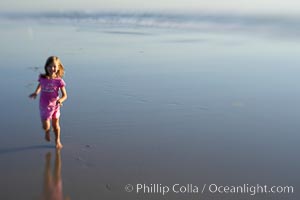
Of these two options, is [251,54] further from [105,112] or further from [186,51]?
[105,112]

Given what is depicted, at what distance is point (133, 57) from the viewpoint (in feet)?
33.4

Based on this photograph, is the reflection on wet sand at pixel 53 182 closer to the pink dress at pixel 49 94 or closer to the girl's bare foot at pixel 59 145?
the girl's bare foot at pixel 59 145

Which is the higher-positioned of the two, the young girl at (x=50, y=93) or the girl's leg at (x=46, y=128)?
the young girl at (x=50, y=93)

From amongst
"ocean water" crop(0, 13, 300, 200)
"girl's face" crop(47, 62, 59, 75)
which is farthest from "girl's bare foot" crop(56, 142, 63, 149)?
"girl's face" crop(47, 62, 59, 75)

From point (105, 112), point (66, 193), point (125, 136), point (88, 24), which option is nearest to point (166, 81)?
point (105, 112)

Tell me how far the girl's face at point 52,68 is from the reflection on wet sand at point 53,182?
929 mm

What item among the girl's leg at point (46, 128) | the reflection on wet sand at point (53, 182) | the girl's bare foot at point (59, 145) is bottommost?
the reflection on wet sand at point (53, 182)

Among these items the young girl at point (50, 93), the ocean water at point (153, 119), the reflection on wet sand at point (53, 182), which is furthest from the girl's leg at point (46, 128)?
the reflection on wet sand at point (53, 182)

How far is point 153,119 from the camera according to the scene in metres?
5.98

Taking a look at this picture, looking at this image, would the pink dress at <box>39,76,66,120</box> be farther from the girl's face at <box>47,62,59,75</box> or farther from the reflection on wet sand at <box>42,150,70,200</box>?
the reflection on wet sand at <box>42,150,70,200</box>

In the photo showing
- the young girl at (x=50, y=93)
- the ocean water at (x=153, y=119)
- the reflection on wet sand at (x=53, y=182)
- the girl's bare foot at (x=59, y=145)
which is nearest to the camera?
the reflection on wet sand at (x=53, y=182)

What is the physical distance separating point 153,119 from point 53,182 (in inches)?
77.2

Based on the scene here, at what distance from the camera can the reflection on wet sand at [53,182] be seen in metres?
4.03

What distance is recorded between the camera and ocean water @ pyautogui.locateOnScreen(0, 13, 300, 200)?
4.38 m
